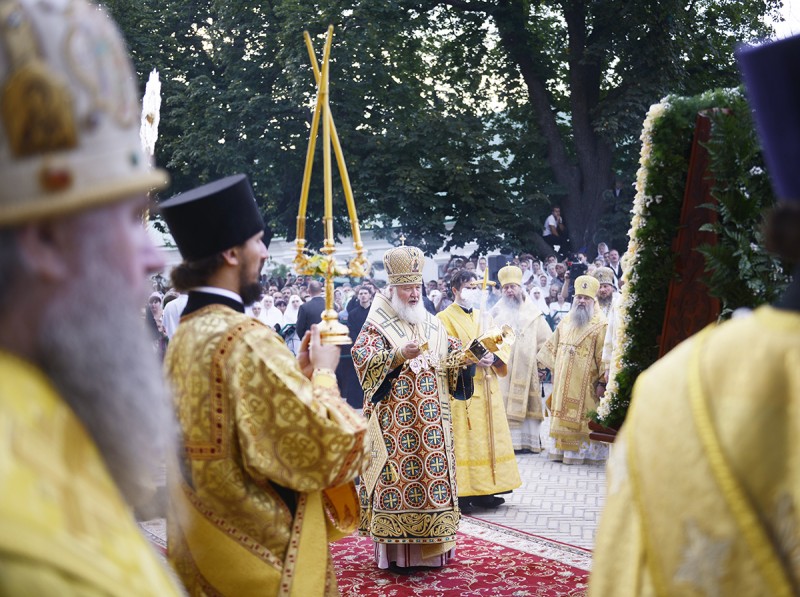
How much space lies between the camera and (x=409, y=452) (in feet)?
22.0

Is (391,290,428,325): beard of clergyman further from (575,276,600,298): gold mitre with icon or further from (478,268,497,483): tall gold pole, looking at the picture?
(575,276,600,298): gold mitre with icon

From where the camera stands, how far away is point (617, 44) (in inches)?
884

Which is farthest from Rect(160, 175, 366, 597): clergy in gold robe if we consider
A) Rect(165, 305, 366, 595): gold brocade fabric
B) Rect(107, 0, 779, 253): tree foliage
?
Rect(107, 0, 779, 253): tree foliage

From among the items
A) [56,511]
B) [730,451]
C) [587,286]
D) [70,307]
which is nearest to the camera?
[56,511]

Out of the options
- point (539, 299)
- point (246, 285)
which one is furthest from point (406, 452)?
point (539, 299)

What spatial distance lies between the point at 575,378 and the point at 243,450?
8.19m

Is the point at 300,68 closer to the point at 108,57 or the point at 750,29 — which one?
the point at 750,29

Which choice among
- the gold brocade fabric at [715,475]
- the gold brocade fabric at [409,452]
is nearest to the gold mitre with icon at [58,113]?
the gold brocade fabric at [715,475]

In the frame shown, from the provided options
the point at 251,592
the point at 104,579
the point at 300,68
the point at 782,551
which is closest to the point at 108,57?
the point at 104,579

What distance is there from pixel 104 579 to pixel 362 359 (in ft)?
18.9

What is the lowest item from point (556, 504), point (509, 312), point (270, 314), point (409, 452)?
point (556, 504)

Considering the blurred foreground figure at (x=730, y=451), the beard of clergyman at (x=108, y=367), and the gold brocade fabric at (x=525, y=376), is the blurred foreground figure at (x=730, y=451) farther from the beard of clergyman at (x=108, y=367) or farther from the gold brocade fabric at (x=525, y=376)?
the gold brocade fabric at (x=525, y=376)

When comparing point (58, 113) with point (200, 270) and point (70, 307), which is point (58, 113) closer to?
point (70, 307)

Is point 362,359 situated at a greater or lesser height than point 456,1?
lesser
